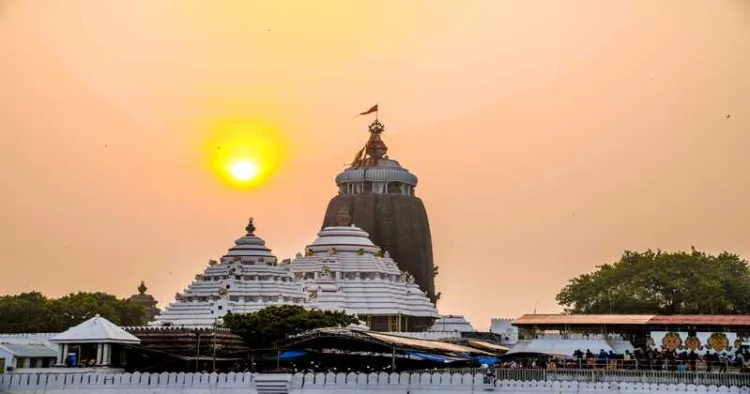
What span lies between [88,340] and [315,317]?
1736 cm

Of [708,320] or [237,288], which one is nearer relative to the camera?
[708,320]

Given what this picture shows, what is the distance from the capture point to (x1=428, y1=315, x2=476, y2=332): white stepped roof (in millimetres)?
102250

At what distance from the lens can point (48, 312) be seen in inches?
4126

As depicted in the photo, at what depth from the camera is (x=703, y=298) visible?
295 ft

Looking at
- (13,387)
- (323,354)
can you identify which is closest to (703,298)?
(323,354)

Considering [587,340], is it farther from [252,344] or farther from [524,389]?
[252,344]

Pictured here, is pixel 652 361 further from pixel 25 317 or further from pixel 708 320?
pixel 25 317

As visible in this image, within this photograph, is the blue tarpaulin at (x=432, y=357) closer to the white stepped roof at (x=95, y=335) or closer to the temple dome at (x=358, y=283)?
the white stepped roof at (x=95, y=335)

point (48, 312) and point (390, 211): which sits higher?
point (390, 211)

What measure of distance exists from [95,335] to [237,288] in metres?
25.9

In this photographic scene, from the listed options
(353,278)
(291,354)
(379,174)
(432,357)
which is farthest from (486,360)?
(379,174)

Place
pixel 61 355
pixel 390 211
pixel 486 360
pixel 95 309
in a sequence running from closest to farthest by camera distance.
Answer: pixel 486 360 → pixel 61 355 → pixel 95 309 → pixel 390 211

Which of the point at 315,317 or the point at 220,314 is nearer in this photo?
the point at 315,317

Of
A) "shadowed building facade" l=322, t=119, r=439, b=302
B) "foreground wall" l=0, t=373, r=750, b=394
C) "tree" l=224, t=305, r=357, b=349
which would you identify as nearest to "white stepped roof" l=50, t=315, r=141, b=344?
"foreground wall" l=0, t=373, r=750, b=394
